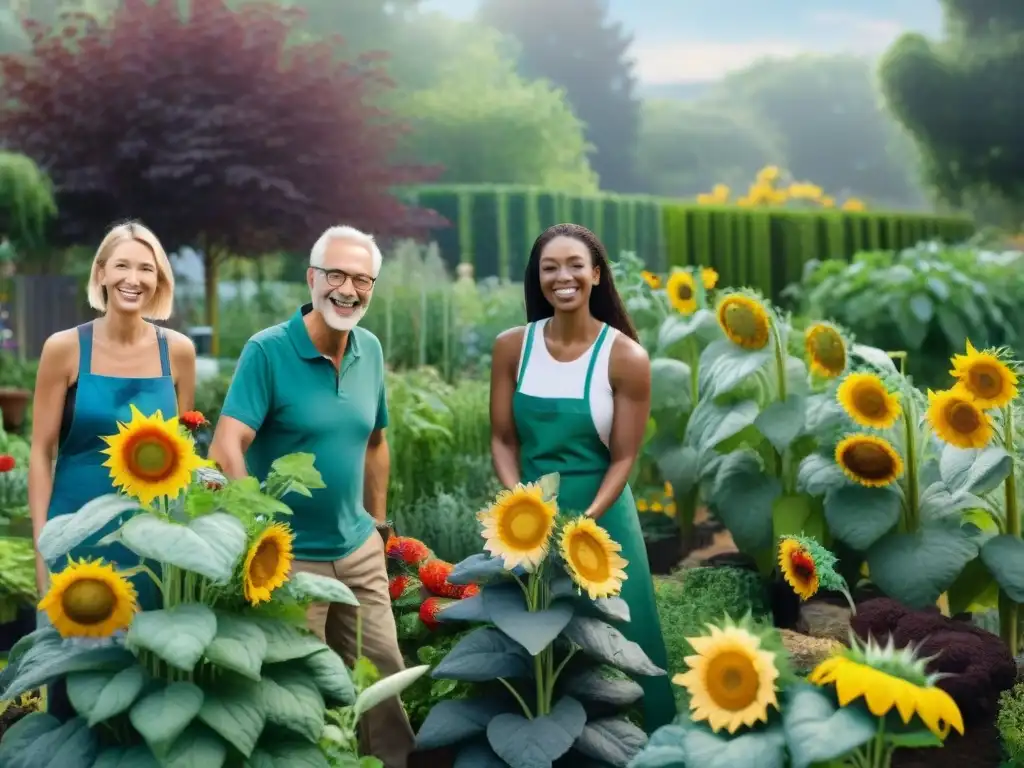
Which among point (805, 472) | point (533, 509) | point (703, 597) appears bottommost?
point (703, 597)

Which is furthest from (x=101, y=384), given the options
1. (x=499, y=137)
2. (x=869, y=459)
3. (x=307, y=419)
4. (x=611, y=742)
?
(x=499, y=137)

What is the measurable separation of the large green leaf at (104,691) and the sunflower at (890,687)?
119 centimetres

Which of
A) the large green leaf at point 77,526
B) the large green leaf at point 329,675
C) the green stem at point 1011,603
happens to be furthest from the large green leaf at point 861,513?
the large green leaf at point 77,526

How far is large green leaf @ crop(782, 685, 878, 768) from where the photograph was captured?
6.26ft

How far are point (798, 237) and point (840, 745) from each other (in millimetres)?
14700

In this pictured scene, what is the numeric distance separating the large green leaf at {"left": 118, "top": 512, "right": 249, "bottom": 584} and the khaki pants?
0.65 m

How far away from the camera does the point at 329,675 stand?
2.27m

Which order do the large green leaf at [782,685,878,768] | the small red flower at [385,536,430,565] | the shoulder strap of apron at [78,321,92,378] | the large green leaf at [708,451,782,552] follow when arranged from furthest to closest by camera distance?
the large green leaf at [708,451,782,552] < the small red flower at [385,536,430,565] < the shoulder strap of apron at [78,321,92,378] < the large green leaf at [782,685,878,768]

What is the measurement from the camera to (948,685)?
2709mm

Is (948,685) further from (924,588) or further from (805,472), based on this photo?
(805,472)

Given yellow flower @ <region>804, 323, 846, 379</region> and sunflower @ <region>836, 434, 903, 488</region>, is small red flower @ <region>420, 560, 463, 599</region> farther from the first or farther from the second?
yellow flower @ <region>804, 323, 846, 379</region>

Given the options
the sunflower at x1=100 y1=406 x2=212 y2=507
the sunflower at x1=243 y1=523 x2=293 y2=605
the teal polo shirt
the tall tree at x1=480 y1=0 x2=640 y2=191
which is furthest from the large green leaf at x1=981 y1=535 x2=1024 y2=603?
the tall tree at x1=480 y1=0 x2=640 y2=191

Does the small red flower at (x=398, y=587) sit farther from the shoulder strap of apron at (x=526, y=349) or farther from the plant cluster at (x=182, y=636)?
the plant cluster at (x=182, y=636)

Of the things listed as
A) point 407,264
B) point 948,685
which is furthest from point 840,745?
point 407,264
